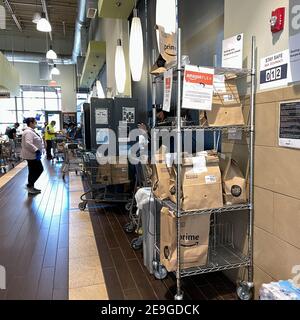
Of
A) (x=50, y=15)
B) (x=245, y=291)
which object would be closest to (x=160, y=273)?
(x=245, y=291)

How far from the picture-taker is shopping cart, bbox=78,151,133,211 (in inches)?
177

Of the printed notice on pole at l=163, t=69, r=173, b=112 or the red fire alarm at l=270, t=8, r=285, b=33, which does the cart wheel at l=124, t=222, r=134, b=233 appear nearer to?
the printed notice on pole at l=163, t=69, r=173, b=112

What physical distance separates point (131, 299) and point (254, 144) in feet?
5.00

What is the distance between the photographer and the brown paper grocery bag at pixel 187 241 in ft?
6.94

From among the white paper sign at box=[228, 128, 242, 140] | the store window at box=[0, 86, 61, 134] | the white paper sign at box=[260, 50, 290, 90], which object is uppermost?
the store window at box=[0, 86, 61, 134]

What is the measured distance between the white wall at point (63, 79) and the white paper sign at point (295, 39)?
1675cm

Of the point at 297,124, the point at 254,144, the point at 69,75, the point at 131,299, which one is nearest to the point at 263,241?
the point at 254,144

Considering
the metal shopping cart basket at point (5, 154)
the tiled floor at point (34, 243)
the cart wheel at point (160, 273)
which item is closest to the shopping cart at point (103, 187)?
the tiled floor at point (34, 243)

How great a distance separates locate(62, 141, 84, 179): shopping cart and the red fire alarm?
19.1 feet

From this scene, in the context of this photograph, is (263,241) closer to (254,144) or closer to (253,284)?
(253,284)

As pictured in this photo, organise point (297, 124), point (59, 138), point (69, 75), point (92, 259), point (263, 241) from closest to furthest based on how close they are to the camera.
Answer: point (297, 124), point (263, 241), point (92, 259), point (59, 138), point (69, 75)

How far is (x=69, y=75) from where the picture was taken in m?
17.2

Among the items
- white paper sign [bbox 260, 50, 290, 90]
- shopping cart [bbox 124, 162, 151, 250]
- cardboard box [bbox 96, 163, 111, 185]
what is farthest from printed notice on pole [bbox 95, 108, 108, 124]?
white paper sign [bbox 260, 50, 290, 90]

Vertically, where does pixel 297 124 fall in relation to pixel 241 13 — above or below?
below
